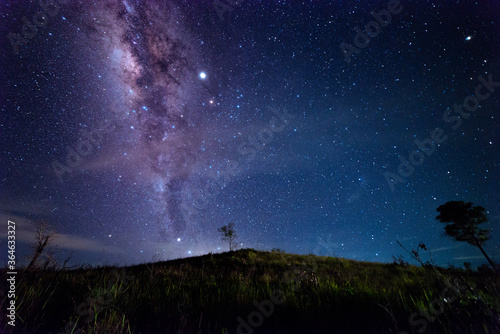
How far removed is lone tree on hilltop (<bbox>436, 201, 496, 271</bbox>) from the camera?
25188 millimetres

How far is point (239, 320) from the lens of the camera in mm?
3275

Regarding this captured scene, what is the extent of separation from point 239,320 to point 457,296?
286cm

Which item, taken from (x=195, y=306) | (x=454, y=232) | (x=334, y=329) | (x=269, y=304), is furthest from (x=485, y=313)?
(x=454, y=232)

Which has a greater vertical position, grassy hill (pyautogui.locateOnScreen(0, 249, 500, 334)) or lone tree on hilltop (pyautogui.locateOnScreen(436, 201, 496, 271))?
lone tree on hilltop (pyautogui.locateOnScreen(436, 201, 496, 271))

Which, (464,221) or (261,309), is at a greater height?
(464,221)

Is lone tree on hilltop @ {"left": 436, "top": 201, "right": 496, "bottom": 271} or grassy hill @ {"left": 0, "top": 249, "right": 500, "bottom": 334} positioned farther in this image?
lone tree on hilltop @ {"left": 436, "top": 201, "right": 496, "bottom": 271}

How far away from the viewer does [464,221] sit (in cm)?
2592

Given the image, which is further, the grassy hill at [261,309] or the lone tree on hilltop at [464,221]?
the lone tree on hilltop at [464,221]

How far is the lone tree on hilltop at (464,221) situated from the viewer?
2519 centimetres

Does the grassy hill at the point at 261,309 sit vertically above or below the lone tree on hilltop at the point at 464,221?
below

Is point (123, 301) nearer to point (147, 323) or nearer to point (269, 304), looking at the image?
point (147, 323)

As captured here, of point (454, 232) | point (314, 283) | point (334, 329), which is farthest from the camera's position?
point (454, 232)

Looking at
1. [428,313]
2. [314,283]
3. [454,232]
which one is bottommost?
[428,313]

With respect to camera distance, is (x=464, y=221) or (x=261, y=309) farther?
(x=464, y=221)
